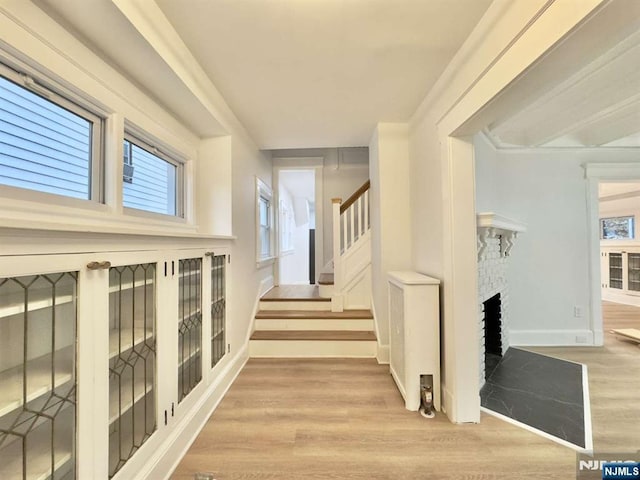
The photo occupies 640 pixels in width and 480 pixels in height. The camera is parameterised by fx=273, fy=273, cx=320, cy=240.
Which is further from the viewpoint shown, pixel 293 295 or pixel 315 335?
pixel 293 295

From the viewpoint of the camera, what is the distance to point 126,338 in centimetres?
127

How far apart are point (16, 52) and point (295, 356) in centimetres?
284

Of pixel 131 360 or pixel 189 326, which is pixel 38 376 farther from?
pixel 189 326

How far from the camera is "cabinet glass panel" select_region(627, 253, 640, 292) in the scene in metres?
5.37

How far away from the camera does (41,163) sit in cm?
117

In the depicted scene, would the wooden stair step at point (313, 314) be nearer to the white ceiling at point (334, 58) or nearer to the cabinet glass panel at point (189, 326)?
the cabinet glass panel at point (189, 326)

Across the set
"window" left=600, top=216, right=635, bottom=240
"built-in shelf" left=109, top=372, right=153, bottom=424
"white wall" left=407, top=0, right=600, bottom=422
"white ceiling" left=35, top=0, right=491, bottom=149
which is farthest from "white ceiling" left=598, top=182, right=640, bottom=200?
"built-in shelf" left=109, top=372, right=153, bottom=424

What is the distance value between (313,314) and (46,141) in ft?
8.60

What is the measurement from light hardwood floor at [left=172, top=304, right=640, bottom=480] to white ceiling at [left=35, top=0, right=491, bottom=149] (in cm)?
222

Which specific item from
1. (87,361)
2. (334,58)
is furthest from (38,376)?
(334,58)

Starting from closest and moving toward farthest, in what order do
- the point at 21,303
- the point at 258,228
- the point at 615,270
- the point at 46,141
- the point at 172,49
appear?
the point at 21,303, the point at 46,141, the point at 172,49, the point at 258,228, the point at 615,270

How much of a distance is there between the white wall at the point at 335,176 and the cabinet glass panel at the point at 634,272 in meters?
5.77

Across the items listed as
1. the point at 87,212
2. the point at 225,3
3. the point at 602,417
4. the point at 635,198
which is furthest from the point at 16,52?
the point at 635,198

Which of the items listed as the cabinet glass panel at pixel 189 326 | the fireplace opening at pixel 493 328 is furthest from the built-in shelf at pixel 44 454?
the fireplace opening at pixel 493 328
